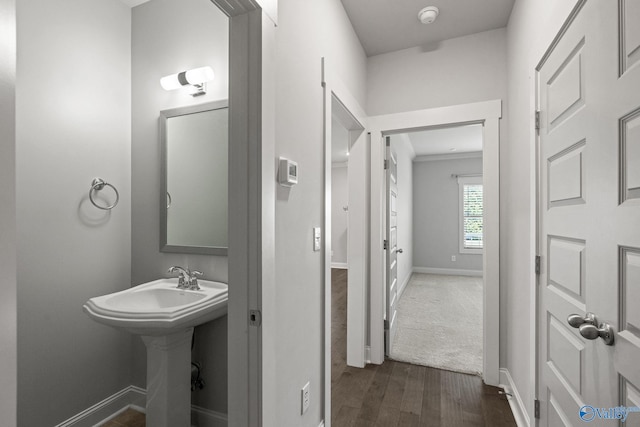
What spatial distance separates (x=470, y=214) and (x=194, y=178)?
6523 mm

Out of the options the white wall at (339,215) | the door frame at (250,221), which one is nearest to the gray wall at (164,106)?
the door frame at (250,221)

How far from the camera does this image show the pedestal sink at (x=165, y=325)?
1346 mm

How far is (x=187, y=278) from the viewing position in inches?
71.1

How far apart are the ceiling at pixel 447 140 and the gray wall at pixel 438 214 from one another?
412 mm

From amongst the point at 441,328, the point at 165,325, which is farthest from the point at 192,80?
the point at 441,328

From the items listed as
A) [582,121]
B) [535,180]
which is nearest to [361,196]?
[535,180]

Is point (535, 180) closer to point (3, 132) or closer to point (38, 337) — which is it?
point (3, 132)

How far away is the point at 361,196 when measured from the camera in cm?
260

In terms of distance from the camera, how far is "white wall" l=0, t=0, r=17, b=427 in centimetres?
46

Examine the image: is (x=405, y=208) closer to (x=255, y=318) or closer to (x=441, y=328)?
(x=441, y=328)

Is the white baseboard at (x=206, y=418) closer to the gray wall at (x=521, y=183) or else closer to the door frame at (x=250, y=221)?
the door frame at (x=250, y=221)

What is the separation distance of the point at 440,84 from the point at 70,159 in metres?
2.69

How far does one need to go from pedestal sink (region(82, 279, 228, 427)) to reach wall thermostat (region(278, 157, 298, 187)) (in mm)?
747

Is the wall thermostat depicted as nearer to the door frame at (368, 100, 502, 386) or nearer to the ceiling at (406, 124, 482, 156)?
the door frame at (368, 100, 502, 386)
